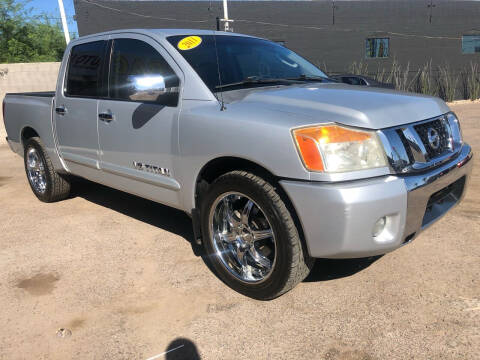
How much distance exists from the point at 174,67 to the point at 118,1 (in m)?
14.1

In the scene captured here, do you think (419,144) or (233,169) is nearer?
(419,144)

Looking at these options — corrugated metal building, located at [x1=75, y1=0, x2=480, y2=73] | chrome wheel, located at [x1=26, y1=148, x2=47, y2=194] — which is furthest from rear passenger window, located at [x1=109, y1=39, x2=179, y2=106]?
corrugated metal building, located at [x1=75, y1=0, x2=480, y2=73]

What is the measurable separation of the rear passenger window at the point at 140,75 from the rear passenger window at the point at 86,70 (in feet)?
0.74

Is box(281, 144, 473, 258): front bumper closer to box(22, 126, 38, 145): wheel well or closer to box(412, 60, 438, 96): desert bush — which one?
box(22, 126, 38, 145): wheel well

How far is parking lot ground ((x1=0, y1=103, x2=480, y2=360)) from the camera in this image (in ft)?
7.85

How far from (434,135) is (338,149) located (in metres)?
0.82

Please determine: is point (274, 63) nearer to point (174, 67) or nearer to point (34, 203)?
point (174, 67)

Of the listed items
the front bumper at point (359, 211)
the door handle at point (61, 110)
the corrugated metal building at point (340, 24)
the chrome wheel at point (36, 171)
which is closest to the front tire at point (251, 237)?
the front bumper at point (359, 211)

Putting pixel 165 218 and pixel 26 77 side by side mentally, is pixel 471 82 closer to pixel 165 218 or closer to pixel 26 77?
pixel 26 77

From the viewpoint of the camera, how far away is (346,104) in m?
2.56

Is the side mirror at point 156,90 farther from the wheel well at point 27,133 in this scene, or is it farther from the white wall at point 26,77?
the white wall at point 26,77

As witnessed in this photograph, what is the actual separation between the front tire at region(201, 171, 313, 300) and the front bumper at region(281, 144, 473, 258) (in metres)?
0.13

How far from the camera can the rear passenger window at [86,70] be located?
155 inches

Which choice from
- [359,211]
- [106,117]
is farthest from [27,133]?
[359,211]
